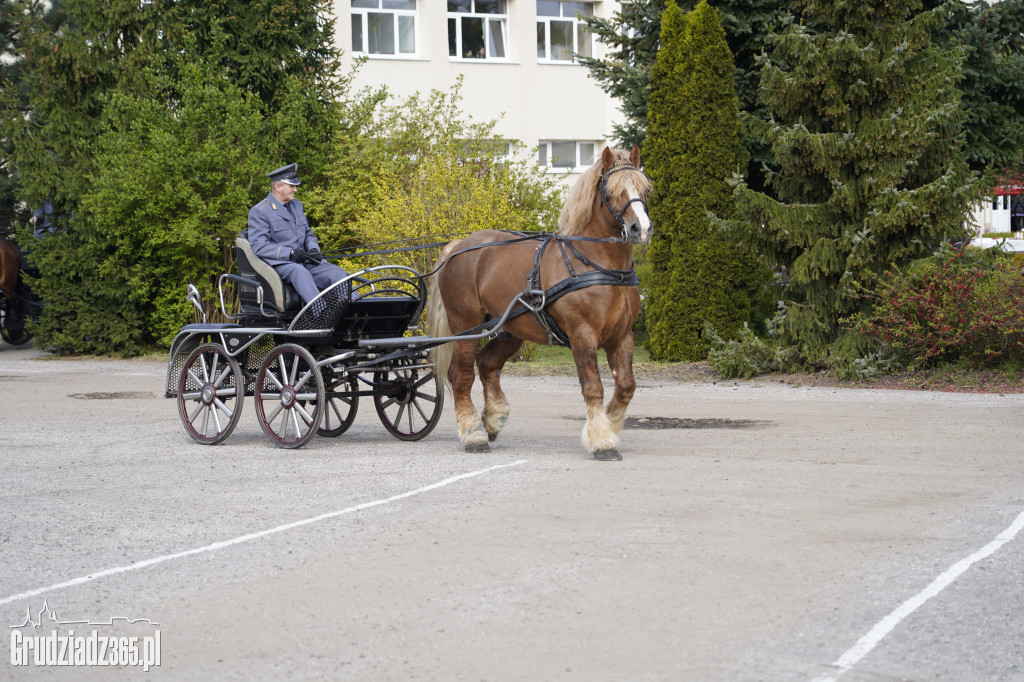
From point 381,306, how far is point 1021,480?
5.11 m

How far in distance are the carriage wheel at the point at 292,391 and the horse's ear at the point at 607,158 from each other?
9.08 feet

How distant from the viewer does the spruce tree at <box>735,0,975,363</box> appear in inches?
582

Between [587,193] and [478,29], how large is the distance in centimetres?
2651

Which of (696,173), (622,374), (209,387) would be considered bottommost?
(209,387)

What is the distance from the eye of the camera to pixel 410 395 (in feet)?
35.2

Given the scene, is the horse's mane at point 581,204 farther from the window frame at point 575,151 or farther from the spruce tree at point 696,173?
the window frame at point 575,151

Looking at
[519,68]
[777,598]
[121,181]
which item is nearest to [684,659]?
[777,598]

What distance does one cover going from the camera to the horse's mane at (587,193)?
9.16 metres

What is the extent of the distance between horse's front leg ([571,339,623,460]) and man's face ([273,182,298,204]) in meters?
3.14

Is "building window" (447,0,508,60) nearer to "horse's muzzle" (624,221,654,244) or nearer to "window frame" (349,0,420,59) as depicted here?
"window frame" (349,0,420,59)

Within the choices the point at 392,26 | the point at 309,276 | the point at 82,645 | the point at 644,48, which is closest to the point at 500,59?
the point at 392,26

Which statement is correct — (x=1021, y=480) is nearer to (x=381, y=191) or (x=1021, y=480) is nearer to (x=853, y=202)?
(x=853, y=202)

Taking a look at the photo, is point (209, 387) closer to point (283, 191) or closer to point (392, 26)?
point (283, 191)

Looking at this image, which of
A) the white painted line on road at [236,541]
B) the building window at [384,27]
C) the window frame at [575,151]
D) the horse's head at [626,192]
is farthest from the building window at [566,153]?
the white painted line on road at [236,541]
